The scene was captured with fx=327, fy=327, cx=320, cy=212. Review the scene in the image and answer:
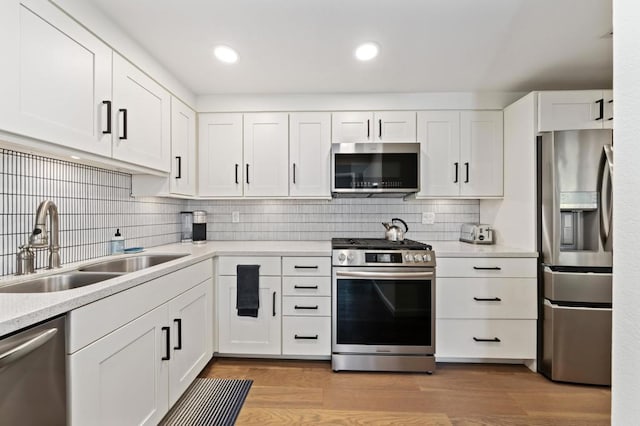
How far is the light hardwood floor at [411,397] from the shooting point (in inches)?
74.5

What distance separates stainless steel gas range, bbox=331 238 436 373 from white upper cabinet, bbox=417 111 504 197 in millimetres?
762

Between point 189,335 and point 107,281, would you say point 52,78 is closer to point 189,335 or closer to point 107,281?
point 107,281

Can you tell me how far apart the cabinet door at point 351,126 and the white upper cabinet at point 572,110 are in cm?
129

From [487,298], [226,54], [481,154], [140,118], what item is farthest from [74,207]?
[481,154]

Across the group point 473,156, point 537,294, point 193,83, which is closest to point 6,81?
point 193,83

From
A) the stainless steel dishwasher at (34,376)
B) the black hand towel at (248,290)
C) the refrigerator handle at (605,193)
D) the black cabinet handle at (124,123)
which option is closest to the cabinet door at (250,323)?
the black hand towel at (248,290)

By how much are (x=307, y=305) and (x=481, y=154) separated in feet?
6.46

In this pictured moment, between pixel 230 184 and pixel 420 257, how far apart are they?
174 centimetres

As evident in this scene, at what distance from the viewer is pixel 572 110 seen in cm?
239

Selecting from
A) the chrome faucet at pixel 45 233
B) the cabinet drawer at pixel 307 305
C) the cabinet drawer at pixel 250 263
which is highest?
the chrome faucet at pixel 45 233

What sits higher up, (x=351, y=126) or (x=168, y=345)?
(x=351, y=126)

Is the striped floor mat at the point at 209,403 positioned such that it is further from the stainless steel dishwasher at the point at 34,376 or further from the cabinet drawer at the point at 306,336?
the stainless steel dishwasher at the point at 34,376

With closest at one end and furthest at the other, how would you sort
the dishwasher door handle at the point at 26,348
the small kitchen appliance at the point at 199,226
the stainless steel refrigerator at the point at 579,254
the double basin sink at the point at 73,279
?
the dishwasher door handle at the point at 26,348 → the double basin sink at the point at 73,279 → the stainless steel refrigerator at the point at 579,254 → the small kitchen appliance at the point at 199,226

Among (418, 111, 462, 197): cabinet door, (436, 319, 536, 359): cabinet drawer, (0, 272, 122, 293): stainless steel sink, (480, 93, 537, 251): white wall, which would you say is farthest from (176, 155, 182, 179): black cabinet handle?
(480, 93, 537, 251): white wall
